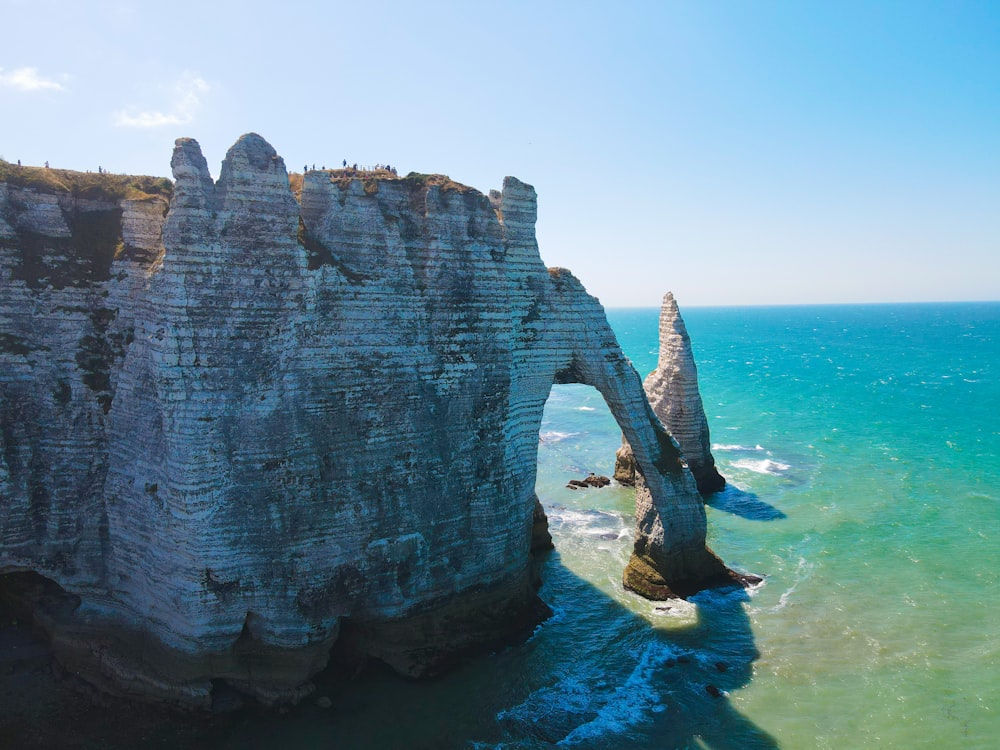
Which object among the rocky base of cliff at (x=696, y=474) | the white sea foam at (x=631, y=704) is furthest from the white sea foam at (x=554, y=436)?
the white sea foam at (x=631, y=704)

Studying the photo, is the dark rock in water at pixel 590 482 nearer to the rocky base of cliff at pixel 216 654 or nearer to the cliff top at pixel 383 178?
the rocky base of cliff at pixel 216 654

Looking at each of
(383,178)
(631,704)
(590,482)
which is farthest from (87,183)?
(590,482)

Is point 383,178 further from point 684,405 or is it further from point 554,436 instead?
point 554,436

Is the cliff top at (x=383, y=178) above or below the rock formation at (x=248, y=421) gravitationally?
above

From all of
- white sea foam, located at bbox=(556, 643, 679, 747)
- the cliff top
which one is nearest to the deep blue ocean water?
white sea foam, located at bbox=(556, 643, 679, 747)

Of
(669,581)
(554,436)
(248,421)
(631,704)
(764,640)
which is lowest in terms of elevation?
(631,704)

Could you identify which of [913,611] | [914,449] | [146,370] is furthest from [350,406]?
[914,449]

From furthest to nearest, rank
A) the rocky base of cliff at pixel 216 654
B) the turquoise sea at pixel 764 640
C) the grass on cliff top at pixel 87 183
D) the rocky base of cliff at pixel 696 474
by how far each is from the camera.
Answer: the rocky base of cliff at pixel 696 474
the grass on cliff top at pixel 87 183
the turquoise sea at pixel 764 640
the rocky base of cliff at pixel 216 654
